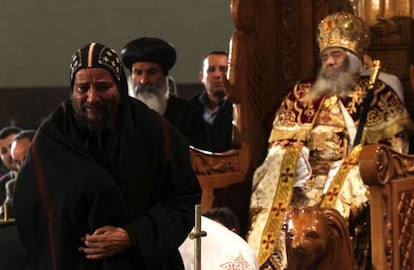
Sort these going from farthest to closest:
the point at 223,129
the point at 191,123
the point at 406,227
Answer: the point at 223,129 < the point at 191,123 < the point at 406,227

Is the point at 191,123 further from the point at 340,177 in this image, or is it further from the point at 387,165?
the point at 387,165

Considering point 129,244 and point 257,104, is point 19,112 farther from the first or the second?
point 129,244

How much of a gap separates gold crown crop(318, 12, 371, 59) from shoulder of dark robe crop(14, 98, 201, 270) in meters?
3.40

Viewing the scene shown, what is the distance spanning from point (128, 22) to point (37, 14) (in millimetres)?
882

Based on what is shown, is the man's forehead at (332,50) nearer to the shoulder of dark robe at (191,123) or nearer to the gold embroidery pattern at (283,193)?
the gold embroidery pattern at (283,193)

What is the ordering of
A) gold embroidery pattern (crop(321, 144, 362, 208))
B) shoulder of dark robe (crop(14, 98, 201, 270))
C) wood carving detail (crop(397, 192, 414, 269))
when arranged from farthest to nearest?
1. gold embroidery pattern (crop(321, 144, 362, 208))
2. wood carving detail (crop(397, 192, 414, 269))
3. shoulder of dark robe (crop(14, 98, 201, 270))

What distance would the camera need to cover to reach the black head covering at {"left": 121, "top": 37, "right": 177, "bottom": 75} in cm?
784

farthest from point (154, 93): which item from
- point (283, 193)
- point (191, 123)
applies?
point (283, 193)

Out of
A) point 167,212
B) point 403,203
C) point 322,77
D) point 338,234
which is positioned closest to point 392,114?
point 322,77

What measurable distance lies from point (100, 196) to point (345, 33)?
3.67m

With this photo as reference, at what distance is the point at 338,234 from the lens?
5.45 m

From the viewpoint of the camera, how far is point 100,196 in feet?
12.3

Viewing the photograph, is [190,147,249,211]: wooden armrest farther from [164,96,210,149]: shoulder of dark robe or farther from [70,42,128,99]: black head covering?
[70,42,128,99]: black head covering

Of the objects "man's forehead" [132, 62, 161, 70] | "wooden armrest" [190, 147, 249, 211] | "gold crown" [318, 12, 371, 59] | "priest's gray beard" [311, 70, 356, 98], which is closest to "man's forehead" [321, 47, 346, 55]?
"gold crown" [318, 12, 371, 59]
